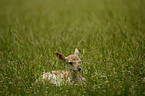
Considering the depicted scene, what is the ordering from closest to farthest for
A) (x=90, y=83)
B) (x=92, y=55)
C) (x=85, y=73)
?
(x=90, y=83) → (x=85, y=73) → (x=92, y=55)

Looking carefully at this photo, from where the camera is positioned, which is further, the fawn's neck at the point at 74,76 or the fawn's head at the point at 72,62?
the fawn's neck at the point at 74,76

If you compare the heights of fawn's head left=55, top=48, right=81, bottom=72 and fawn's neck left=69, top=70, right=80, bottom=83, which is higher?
fawn's head left=55, top=48, right=81, bottom=72

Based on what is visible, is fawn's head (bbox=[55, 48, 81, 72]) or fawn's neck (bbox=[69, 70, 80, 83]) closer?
fawn's head (bbox=[55, 48, 81, 72])

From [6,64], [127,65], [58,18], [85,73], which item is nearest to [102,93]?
[85,73]

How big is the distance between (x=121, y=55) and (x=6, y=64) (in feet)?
7.99

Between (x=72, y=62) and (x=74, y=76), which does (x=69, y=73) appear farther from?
(x=72, y=62)

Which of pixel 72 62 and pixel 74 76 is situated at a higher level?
pixel 72 62

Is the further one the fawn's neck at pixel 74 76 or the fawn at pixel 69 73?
the fawn's neck at pixel 74 76

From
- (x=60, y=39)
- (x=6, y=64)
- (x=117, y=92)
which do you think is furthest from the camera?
(x=60, y=39)

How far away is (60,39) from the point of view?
15.5 feet

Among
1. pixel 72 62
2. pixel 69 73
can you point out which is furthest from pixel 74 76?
pixel 72 62

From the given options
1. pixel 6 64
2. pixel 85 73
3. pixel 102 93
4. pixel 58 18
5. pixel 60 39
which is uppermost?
pixel 58 18

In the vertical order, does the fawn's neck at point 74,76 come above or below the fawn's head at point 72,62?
below

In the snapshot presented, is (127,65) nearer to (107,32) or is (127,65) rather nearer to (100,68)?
(100,68)
